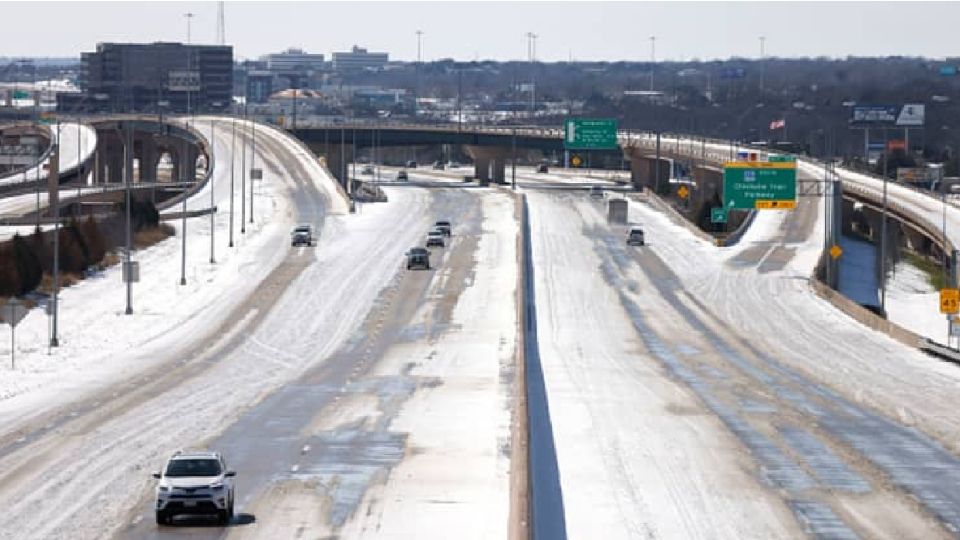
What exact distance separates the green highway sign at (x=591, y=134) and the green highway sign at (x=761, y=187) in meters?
52.4

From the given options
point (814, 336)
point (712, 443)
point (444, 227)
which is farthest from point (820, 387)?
point (444, 227)

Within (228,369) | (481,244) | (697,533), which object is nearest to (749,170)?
(481,244)

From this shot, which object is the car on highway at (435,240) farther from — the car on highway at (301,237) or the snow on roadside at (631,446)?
the snow on roadside at (631,446)

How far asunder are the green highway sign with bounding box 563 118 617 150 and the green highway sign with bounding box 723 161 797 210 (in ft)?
172

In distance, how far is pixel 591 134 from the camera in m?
168

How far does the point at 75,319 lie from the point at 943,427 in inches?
1544

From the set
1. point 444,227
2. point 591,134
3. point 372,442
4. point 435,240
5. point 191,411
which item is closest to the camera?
point 372,442

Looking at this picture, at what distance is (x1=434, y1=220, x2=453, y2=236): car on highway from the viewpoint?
5084 inches

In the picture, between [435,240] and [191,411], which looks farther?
[435,240]

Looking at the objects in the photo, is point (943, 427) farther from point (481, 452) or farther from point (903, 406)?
point (481, 452)

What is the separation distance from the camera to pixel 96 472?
4453 centimetres

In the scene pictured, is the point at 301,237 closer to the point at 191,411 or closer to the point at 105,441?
the point at 191,411

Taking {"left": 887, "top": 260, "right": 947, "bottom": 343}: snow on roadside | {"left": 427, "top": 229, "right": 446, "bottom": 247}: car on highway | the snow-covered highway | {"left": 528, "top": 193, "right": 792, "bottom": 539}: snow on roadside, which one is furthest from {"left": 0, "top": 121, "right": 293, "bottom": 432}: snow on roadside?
{"left": 887, "top": 260, "right": 947, "bottom": 343}: snow on roadside

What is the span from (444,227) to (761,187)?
2388cm
